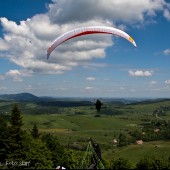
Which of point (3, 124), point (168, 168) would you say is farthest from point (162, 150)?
point (3, 124)

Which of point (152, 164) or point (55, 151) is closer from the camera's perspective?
point (55, 151)

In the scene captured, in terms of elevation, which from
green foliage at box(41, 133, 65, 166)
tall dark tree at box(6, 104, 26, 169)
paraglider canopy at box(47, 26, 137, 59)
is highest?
paraglider canopy at box(47, 26, 137, 59)

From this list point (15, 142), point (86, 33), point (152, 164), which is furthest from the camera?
point (152, 164)

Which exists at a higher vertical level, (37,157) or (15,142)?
(15,142)

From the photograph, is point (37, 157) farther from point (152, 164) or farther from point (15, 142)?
point (152, 164)

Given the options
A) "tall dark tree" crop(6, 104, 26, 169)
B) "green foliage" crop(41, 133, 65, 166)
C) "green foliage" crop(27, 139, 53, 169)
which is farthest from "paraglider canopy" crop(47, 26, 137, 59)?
"green foliage" crop(41, 133, 65, 166)

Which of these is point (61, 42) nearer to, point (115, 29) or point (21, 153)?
point (115, 29)

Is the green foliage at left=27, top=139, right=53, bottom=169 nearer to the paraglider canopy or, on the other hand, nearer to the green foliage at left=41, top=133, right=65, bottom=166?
the green foliage at left=41, top=133, right=65, bottom=166

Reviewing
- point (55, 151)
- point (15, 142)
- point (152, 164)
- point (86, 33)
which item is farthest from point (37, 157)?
point (86, 33)

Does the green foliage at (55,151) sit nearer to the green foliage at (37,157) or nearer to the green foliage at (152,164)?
the green foliage at (37,157)

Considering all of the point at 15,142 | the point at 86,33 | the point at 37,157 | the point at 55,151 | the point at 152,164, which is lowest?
the point at 152,164

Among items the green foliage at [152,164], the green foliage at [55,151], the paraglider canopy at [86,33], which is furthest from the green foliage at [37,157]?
the paraglider canopy at [86,33]
